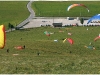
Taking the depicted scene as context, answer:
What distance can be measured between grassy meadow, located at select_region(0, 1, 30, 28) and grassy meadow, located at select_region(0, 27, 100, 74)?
1928 centimetres

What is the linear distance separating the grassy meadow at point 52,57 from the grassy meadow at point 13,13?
63.3ft

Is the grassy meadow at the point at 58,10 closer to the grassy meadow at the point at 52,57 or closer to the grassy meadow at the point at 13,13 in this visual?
the grassy meadow at the point at 13,13

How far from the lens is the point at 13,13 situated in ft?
303

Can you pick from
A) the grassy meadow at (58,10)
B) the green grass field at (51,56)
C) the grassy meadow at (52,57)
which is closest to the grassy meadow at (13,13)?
the green grass field at (51,56)

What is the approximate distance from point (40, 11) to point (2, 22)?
90.9 feet

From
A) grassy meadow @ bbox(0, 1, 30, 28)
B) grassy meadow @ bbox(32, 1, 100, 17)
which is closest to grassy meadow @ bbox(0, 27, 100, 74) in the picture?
grassy meadow @ bbox(0, 1, 30, 28)

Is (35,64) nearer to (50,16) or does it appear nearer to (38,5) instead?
(50,16)

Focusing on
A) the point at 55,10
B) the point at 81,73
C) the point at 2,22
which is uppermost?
the point at 55,10

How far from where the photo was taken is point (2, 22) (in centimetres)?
7406

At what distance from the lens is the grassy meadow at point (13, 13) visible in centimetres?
7732

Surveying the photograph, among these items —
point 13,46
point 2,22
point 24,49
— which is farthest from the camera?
point 2,22

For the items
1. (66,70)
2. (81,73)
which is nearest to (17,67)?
(66,70)

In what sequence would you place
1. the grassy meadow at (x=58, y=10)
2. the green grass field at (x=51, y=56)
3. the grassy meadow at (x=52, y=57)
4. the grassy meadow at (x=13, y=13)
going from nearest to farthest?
the grassy meadow at (x=52, y=57) < the green grass field at (x=51, y=56) < the grassy meadow at (x=13, y=13) < the grassy meadow at (x=58, y=10)

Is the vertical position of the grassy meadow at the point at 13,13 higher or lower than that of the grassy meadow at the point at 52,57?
higher
